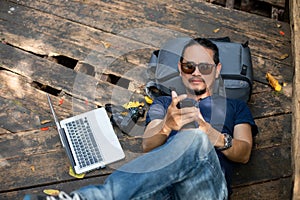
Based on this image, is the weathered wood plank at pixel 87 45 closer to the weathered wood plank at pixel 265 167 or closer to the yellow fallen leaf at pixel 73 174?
the weathered wood plank at pixel 265 167

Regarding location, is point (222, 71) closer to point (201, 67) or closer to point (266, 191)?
point (201, 67)

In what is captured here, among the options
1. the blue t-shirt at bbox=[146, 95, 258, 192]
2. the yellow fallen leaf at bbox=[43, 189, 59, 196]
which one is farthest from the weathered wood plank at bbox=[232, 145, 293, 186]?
the yellow fallen leaf at bbox=[43, 189, 59, 196]

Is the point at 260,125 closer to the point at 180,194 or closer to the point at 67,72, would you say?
the point at 180,194

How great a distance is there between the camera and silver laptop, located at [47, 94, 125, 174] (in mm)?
3571

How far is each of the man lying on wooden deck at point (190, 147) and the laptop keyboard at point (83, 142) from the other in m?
0.43

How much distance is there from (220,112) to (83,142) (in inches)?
41.9

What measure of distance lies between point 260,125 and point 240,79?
399 millimetres

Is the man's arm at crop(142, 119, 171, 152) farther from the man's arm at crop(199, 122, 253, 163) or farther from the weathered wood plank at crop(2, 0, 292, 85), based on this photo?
the weathered wood plank at crop(2, 0, 292, 85)

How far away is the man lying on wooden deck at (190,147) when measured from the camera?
9.45ft

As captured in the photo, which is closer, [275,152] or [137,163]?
[137,163]

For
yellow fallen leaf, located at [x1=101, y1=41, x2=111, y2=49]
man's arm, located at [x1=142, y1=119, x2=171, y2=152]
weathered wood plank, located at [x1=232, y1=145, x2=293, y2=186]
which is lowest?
weathered wood plank, located at [x1=232, y1=145, x2=293, y2=186]

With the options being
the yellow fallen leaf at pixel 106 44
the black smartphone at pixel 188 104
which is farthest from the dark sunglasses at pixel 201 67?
the yellow fallen leaf at pixel 106 44

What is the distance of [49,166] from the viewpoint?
363 cm

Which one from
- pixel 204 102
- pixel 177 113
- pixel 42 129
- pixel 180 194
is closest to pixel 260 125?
pixel 204 102
